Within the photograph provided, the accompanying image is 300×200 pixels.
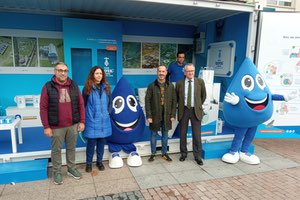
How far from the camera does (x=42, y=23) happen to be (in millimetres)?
5215

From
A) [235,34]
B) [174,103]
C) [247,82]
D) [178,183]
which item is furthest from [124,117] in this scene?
[235,34]

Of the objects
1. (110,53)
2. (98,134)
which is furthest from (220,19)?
(98,134)

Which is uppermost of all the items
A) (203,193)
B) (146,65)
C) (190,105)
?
(146,65)

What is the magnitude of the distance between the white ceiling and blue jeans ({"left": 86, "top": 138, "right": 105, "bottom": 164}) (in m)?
2.49

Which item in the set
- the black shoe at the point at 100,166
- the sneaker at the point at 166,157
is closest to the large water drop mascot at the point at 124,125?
the black shoe at the point at 100,166

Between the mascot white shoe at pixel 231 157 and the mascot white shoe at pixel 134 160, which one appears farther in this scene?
the mascot white shoe at pixel 231 157

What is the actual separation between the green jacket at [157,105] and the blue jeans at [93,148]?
2.87ft

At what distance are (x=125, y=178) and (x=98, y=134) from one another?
0.78 metres

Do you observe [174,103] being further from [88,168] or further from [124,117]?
[88,168]

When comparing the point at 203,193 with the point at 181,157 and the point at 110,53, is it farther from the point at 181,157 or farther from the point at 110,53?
the point at 110,53

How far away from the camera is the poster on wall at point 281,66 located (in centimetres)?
423

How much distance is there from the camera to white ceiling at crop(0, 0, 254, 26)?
4.14m

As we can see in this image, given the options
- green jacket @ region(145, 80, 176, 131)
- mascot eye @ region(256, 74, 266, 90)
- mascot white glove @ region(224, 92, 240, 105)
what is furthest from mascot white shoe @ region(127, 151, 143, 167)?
mascot eye @ region(256, 74, 266, 90)

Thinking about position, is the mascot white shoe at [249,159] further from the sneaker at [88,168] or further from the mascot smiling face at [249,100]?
the sneaker at [88,168]
